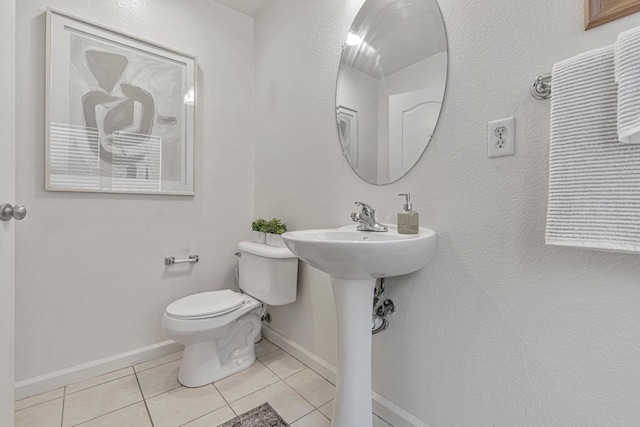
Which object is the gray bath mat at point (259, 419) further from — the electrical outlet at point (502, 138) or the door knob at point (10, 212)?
the electrical outlet at point (502, 138)

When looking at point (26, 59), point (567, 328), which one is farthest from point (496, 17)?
point (26, 59)

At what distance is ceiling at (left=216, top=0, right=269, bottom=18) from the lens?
1.96 m

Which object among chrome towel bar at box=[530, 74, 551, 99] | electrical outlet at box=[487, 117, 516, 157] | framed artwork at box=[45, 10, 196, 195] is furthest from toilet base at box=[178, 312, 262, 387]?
chrome towel bar at box=[530, 74, 551, 99]

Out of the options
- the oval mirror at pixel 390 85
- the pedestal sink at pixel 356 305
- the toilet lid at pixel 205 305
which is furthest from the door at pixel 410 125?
the toilet lid at pixel 205 305

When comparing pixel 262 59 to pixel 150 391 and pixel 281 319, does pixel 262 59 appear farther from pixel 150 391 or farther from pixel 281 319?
pixel 150 391

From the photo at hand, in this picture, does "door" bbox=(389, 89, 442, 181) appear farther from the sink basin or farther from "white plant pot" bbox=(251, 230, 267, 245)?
"white plant pot" bbox=(251, 230, 267, 245)

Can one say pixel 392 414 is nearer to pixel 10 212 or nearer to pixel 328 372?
pixel 328 372

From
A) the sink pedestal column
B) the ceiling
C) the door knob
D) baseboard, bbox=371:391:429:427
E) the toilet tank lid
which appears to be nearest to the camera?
the door knob

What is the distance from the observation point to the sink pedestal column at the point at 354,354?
1.07 m

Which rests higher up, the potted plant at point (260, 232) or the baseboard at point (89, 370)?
the potted plant at point (260, 232)

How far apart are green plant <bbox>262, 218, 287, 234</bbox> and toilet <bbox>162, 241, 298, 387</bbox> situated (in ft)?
0.34

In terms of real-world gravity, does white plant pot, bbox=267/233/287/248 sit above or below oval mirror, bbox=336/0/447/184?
below

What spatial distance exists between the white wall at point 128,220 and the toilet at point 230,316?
33 cm

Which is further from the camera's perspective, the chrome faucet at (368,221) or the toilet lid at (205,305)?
the toilet lid at (205,305)
